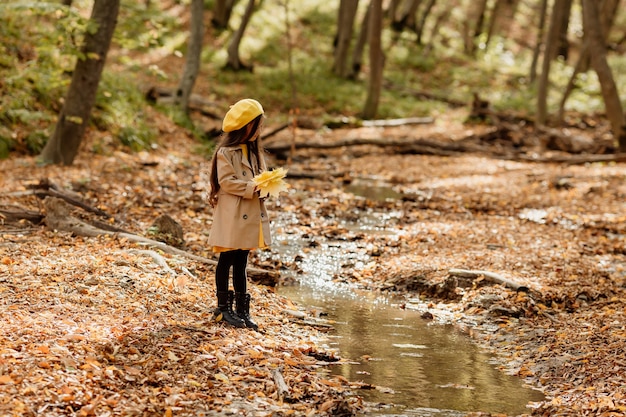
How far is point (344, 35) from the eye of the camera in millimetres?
28703

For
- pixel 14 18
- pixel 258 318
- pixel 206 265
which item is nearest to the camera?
pixel 258 318

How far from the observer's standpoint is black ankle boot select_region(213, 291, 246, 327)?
604 cm

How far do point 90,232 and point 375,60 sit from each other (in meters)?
17.1

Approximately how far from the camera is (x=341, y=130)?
23234 mm

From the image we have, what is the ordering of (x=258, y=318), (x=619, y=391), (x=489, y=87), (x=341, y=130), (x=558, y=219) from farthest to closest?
(x=489, y=87) < (x=341, y=130) < (x=558, y=219) < (x=258, y=318) < (x=619, y=391)

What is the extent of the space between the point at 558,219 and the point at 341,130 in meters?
11.7

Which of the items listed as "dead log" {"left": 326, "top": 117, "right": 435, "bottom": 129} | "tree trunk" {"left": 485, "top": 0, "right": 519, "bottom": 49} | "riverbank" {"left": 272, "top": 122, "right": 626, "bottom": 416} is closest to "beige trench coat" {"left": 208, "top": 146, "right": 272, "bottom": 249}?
"riverbank" {"left": 272, "top": 122, "right": 626, "bottom": 416}

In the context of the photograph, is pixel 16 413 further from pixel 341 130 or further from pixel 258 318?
pixel 341 130

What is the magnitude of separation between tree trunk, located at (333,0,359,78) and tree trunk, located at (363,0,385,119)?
12.5 feet

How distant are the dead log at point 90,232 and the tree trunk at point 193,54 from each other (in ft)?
34.4

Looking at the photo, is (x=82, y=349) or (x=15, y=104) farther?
(x=15, y=104)

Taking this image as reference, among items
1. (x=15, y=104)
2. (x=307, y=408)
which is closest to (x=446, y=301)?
(x=307, y=408)

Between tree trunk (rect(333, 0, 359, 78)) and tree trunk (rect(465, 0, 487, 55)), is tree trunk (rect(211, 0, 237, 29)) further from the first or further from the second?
tree trunk (rect(465, 0, 487, 55))

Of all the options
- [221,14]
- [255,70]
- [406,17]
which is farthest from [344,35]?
[406,17]
